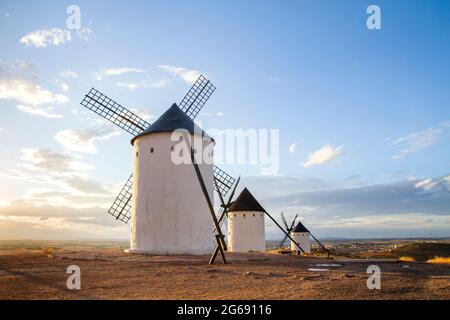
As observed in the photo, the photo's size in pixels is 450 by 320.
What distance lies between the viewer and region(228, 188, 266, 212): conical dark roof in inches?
1253

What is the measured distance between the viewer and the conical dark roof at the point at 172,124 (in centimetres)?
1833

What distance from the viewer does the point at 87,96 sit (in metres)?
21.5

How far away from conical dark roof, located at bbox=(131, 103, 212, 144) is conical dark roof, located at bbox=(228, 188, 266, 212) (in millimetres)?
13569

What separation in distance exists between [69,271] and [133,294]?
4212 millimetres

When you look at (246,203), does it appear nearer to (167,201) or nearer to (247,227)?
(247,227)

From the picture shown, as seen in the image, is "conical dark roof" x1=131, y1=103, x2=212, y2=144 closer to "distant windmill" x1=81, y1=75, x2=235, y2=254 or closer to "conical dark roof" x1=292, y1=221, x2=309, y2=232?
"distant windmill" x1=81, y1=75, x2=235, y2=254

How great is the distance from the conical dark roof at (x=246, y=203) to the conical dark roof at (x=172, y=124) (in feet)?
44.5

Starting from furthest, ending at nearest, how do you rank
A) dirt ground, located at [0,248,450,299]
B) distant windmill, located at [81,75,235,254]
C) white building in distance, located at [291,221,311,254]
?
white building in distance, located at [291,221,311,254] → distant windmill, located at [81,75,235,254] → dirt ground, located at [0,248,450,299]

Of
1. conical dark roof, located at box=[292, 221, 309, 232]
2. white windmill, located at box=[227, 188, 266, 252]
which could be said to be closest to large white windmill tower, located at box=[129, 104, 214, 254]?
white windmill, located at box=[227, 188, 266, 252]

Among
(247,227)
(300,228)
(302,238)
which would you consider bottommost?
(302,238)

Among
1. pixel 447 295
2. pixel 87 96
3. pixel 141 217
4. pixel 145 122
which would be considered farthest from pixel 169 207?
pixel 447 295

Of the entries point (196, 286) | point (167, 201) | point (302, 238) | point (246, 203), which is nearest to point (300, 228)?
point (302, 238)

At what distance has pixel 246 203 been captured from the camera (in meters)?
32.2

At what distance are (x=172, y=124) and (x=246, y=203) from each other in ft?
51.1
